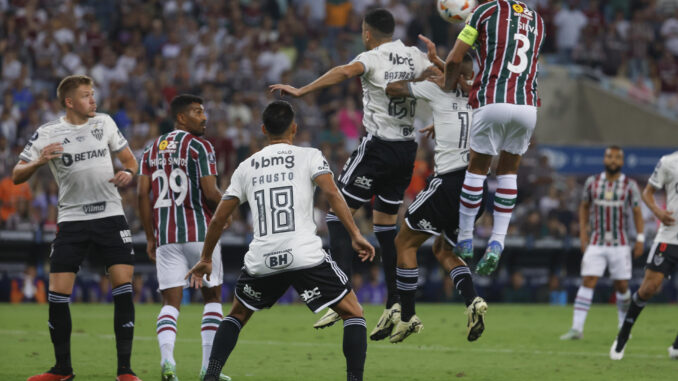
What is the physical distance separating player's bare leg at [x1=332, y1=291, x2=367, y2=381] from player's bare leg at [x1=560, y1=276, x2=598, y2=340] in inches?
293

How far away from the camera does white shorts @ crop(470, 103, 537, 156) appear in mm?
8891

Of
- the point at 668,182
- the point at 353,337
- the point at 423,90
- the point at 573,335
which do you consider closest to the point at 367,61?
the point at 423,90

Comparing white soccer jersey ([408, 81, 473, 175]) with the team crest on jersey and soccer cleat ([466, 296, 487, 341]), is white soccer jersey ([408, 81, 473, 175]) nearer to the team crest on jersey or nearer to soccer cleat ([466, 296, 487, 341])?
soccer cleat ([466, 296, 487, 341])

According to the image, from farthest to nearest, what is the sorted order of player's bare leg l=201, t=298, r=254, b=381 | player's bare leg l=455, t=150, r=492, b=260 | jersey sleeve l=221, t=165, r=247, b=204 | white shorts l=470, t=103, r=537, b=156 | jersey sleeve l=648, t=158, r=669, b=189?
jersey sleeve l=648, t=158, r=669, b=189 → player's bare leg l=455, t=150, r=492, b=260 → white shorts l=470, t=103, r=537, b=156 → player's bare leg l=201, t=298, r=254, b=381 → jersey sleeve l=221, t=165, r=247, b=204

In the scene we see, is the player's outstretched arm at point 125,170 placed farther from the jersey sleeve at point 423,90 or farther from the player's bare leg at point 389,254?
the jersey sleeve at point 423,90

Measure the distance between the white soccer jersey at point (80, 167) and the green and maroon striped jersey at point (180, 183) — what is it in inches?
17.0

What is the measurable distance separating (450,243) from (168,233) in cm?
280

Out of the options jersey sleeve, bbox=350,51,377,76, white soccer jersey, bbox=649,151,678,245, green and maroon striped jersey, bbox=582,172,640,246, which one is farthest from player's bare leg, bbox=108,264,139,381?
green and maroon striped jersey, bbox=582,172,640,246

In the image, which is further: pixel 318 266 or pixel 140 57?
pixel 140 57

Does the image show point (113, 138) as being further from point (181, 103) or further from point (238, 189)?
point (238, 189)

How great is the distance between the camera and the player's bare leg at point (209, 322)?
991 cm

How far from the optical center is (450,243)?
10383 millimetres

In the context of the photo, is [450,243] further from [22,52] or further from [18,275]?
[22,52]

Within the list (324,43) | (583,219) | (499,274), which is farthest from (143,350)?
(324,43)
